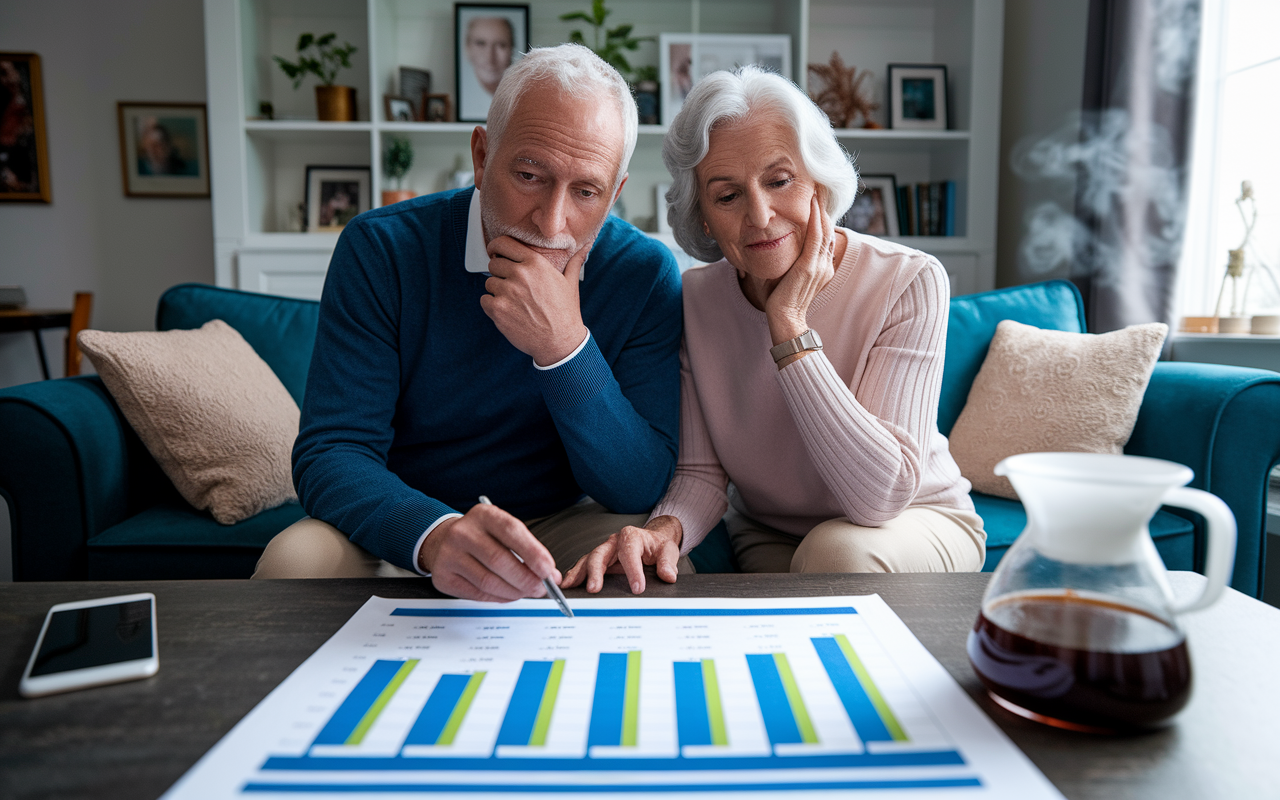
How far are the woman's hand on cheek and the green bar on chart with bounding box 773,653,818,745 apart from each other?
0.62 meters

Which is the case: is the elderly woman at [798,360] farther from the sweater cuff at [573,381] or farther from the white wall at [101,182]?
the white wall at [101,182]

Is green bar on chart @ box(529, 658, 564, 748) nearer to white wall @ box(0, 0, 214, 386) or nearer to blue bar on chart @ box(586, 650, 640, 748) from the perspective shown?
blue bar on chart @ box(586, 650, 640, 748)

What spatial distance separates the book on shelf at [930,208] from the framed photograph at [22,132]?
13.4 ft

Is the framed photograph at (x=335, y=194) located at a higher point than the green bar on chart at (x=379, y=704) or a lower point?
higher

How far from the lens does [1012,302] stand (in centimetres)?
220

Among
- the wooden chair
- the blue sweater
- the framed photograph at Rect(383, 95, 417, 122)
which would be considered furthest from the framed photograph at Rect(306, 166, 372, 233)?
the blue sweater

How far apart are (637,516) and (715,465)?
165 millimetres

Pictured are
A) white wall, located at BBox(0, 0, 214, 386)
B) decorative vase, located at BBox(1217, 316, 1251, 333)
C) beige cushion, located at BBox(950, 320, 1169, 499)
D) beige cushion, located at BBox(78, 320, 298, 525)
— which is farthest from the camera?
white wall, located at BBox(0, 0, 214, 386)

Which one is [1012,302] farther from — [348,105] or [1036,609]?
[348,105]

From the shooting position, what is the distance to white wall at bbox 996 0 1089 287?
3.01m

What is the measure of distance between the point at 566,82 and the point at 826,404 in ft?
2.00

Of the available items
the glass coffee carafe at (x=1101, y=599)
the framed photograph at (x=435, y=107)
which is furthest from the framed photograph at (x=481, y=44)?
the glass coffee carafe at (x=1101, y=599)

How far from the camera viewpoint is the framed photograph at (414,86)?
3377mm

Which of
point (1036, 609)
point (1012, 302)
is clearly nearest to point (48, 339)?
point (1012, 302)
